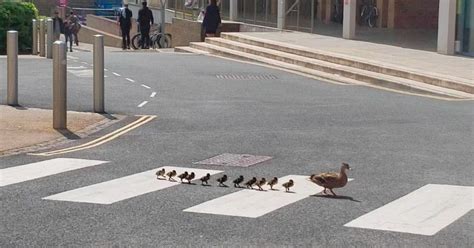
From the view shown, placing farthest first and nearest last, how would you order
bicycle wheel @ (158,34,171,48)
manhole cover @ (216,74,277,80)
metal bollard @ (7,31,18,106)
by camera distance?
bicycle wheel @ (158,34,171,48)
manhole cover @ (216,74,277,80)
metal bollard @ (7,31,18,106)

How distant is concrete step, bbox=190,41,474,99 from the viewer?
23.2 metres

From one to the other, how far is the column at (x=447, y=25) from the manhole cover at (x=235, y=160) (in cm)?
1813

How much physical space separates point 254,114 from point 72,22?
106 feet

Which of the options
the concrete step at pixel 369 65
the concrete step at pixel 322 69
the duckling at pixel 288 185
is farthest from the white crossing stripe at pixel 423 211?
the concrete step at pixel 369 65

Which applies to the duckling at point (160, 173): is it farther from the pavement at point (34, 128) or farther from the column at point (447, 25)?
the column at point (447, 25)

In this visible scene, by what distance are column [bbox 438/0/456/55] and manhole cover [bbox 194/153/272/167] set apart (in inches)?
714

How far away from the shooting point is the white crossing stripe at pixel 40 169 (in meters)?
11.4

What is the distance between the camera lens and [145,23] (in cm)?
4156

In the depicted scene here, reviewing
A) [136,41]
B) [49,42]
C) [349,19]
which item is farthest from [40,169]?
[136,41]

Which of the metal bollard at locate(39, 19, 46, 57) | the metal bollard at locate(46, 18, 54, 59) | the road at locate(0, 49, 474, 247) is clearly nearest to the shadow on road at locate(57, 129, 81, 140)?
the road at locate(0, 49, 474, 247)

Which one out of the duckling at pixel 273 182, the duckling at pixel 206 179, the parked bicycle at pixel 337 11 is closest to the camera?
the duckling at pixel 273 182

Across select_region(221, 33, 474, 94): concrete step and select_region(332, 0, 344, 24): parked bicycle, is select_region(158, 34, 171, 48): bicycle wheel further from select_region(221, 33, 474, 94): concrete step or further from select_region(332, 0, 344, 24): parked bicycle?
select_region(221, 33, 474, 94): concrete step

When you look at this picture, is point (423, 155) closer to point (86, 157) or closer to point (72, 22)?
point (86, 157)

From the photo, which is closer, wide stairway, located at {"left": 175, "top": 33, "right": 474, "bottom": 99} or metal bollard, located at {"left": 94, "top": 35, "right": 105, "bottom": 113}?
metal bollard, located at {"left": 94, "top": 35, "right": 105, "bottom": 113}
